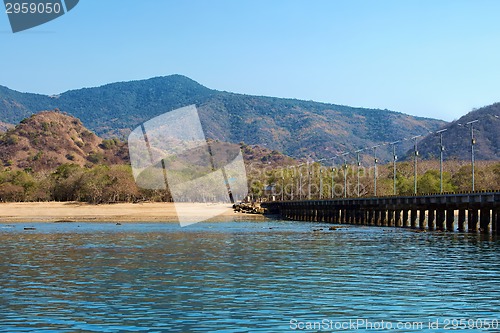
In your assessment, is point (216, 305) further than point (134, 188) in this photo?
No

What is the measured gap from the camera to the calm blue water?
81.0 ft

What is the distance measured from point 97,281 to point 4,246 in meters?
25.0

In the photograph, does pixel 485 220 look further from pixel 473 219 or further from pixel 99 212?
pixel 99 212

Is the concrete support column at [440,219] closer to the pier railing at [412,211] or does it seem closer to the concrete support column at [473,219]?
Answer: the pier railing at [412,211]

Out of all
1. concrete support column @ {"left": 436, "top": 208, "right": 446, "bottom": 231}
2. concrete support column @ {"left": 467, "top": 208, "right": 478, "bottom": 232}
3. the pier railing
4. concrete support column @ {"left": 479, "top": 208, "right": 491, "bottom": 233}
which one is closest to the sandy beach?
the pier railing

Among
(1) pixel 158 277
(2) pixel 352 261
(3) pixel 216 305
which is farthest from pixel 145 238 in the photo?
(3) pixel 216 305

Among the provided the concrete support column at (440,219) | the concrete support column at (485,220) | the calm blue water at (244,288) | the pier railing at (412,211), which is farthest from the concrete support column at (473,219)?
the calm blue water at (244,288)

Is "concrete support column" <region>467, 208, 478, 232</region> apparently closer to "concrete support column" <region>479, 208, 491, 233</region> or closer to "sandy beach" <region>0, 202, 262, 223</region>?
"concrete support column" <region>479, 208, 491, 233</region>

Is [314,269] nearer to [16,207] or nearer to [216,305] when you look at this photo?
[216,305]

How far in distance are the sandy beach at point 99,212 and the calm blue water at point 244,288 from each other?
217ft

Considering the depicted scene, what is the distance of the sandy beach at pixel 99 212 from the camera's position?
12056cm

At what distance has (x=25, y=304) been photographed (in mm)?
28000

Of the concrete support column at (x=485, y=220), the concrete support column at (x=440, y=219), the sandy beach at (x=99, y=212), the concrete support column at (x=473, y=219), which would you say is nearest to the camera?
the concrete support column at (x=485, y=220)

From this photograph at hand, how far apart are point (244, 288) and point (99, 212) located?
108 m
